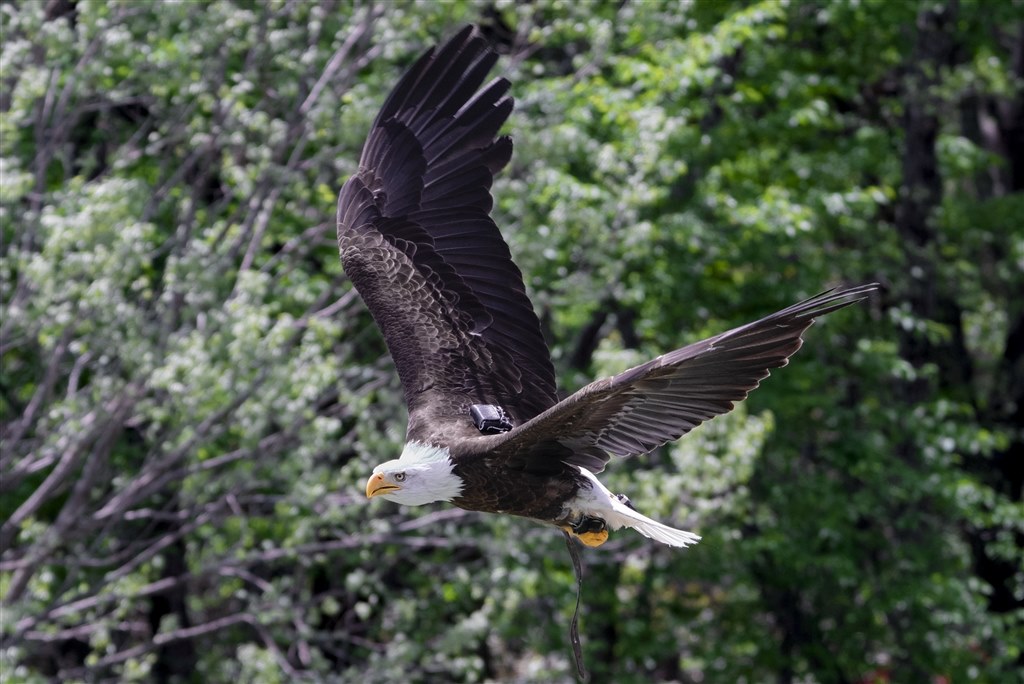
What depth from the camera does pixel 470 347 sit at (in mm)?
6363

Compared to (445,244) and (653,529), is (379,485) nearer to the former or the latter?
(653,529)

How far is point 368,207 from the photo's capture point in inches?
268

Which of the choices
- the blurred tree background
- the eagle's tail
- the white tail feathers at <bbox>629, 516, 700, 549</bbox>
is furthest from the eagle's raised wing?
the blurred tree background

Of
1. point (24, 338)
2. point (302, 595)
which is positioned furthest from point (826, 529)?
point (24, 338)

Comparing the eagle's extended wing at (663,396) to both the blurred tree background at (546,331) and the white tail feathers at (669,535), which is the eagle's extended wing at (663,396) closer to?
the white tail feathers at (669,535)

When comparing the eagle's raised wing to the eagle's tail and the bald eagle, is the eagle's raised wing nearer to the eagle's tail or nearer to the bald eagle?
the bald eagle

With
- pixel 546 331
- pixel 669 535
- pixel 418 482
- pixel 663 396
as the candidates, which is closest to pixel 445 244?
pixel 418 482

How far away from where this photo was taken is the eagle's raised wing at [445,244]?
6.31 meters

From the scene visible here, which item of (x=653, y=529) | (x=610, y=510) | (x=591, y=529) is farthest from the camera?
(x=591, y=529)

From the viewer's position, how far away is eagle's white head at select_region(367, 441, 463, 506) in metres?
5.41

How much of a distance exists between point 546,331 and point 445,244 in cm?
453

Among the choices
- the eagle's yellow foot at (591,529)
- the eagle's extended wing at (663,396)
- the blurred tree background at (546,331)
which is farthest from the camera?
the blurred tree background at (546,331)

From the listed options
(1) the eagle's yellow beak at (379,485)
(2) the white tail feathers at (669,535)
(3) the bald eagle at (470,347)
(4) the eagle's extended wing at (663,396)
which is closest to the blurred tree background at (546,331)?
(3) the bald eagle at (470,347)

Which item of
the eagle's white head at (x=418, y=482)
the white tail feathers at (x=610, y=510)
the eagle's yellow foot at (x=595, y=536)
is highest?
the eagle's white head at (x=418, y=482)
